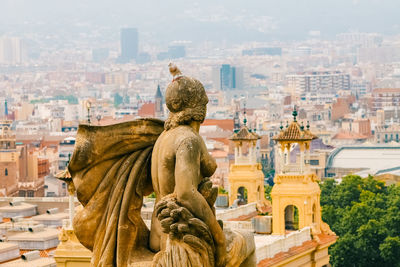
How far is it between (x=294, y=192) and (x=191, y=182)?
828 inches

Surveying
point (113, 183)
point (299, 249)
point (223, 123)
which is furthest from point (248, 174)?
point (223, 123)

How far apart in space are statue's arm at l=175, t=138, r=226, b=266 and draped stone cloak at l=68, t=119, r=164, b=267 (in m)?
0.40

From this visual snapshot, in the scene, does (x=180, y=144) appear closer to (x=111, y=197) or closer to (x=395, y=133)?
(x=111, y=197)

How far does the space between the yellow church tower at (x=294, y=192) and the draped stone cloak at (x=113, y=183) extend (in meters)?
Answer: 19.6

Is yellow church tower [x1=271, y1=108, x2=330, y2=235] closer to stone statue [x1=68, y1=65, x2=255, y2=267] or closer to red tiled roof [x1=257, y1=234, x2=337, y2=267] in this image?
red tiled roof [x1=257, y1=234, x2=337, y2=267]

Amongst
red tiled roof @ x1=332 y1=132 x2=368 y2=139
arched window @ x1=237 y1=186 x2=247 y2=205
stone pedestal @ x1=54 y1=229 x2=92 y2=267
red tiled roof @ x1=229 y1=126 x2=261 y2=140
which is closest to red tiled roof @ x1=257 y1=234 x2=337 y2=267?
stone pedestal @ x1=54 y1=229 x2=92 y2=267

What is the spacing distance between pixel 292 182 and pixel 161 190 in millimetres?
21144

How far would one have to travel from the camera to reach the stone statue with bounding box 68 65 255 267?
720cm

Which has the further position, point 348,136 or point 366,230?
point 348,136

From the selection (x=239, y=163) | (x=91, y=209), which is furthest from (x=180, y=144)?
(x=239, y=163)

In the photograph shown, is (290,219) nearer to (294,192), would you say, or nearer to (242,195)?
(294,192)

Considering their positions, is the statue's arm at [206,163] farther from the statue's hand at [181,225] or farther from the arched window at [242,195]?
the arched window at [242,195]

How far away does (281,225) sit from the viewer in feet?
90.1

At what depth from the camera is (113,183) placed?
759 cm
